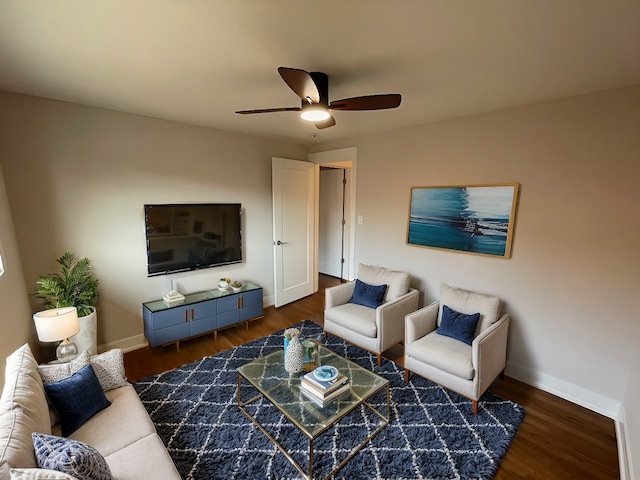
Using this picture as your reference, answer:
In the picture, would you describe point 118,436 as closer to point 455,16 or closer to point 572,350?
point 455,16

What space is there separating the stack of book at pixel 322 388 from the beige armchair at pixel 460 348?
2.73ft

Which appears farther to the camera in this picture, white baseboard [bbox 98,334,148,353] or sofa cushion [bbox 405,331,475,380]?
white baseboard [bbox 98,334,148,353]

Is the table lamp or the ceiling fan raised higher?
the ceiling fan

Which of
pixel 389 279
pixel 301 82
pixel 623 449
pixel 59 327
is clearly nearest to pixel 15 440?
pixel 59 327

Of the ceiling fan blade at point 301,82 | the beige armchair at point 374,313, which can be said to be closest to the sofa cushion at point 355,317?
the beige armchair at point 374,313

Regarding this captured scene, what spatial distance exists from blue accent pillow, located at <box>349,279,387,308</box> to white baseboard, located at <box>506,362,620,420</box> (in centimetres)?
135

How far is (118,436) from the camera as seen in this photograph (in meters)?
1.58

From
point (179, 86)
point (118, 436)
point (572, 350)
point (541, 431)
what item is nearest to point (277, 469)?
point (118, 436)

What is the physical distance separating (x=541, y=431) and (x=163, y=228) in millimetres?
3847

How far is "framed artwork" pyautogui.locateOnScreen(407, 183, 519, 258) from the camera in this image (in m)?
2.70

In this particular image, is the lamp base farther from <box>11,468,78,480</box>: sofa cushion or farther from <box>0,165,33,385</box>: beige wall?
<box>11,468,78,480</box>: sofa cushion

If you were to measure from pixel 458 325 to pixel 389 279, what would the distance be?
0.91 meters

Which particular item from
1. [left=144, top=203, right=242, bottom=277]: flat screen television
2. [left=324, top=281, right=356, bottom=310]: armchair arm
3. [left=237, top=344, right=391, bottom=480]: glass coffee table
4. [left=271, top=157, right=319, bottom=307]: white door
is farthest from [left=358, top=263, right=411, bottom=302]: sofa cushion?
[left=144, top=203, right=242, bottom=277]: flat screen television

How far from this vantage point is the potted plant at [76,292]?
2.50 meters
